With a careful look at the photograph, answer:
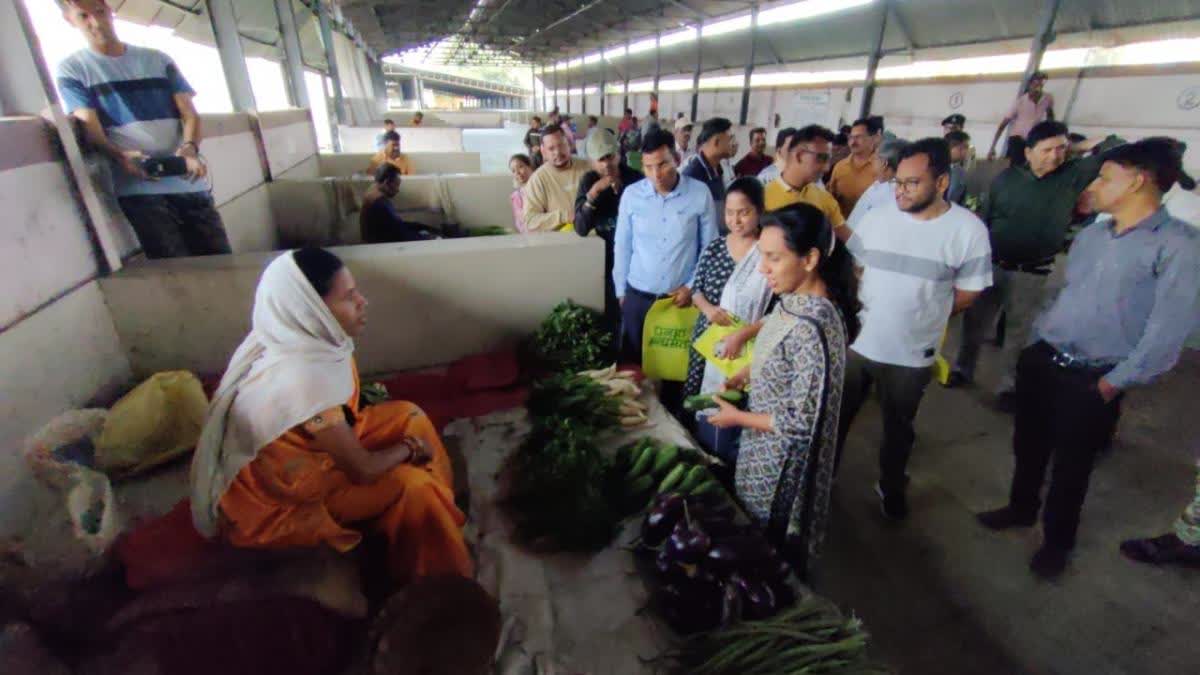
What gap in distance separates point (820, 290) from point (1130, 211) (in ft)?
4.50

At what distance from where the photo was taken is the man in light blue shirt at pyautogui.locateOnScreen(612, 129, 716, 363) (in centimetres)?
304

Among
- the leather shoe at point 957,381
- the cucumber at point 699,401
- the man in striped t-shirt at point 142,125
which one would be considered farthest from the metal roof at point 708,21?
the man in striped t-shirt at point 142,125

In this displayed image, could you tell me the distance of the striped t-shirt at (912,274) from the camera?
234 centimetres

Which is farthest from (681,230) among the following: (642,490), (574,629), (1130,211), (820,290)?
(574,629)

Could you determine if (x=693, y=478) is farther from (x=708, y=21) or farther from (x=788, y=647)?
(x=708, y=21)

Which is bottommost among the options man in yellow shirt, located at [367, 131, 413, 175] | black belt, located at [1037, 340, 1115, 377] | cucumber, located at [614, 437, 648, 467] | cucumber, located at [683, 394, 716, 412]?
cucumber, located at [614, 437, 648, 467]

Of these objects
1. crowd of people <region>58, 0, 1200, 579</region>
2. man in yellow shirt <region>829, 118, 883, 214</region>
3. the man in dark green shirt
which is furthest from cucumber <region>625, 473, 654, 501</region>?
man in yellow shirt <region>829, 118, 883, 214</region>

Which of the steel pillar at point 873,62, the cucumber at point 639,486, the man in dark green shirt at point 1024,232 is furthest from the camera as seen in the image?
the steel pillar at point 873,62

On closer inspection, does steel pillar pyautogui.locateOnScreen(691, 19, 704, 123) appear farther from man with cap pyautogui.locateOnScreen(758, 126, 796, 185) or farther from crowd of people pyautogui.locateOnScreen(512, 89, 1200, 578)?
crowd of people pyautogui.locateOnScreen(512, 89, 1200, 578)

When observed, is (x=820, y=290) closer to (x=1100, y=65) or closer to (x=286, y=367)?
(x=286, y=367)

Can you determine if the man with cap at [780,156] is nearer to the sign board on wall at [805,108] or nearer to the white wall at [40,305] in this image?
the white wall at [40,305]

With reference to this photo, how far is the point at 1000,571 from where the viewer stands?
8.50ft

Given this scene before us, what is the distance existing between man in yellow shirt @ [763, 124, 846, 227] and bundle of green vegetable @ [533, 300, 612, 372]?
1.32 m

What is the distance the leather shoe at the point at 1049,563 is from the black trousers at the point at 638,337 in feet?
6.00
